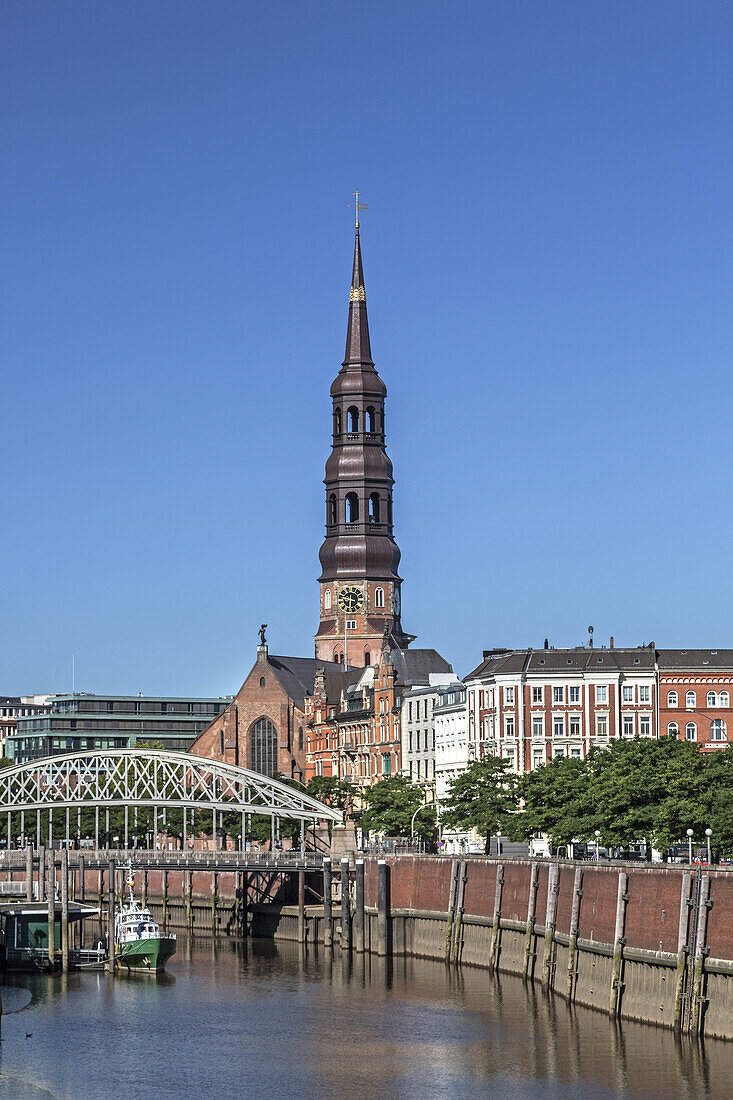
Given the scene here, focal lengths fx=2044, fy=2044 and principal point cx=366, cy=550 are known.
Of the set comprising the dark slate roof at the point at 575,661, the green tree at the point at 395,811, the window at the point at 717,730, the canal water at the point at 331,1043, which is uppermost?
the dark slate roof at the point at 575,661

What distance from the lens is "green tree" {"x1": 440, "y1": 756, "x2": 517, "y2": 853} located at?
491 feet

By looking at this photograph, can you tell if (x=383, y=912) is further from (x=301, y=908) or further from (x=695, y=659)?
(x=695, y=659)

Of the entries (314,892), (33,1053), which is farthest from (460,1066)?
(314,892)

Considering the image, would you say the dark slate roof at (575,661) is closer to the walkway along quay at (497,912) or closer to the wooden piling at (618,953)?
the walkway along quay at (497,912)

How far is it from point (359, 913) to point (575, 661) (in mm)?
45192

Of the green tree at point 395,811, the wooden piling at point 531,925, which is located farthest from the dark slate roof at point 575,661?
Answer: the wooden piling at point 531,925

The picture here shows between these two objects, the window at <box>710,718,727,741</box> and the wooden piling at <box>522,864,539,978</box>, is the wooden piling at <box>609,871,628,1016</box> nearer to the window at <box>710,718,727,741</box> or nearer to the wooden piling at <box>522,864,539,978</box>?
the wooden piling at <box>522,864,539,978</box>

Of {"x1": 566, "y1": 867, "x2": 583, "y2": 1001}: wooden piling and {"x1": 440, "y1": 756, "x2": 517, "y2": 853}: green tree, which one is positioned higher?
{"x1": 440, "y1": 756, "x2": 517, "y2": 853}: green tree

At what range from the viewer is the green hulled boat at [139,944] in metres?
121

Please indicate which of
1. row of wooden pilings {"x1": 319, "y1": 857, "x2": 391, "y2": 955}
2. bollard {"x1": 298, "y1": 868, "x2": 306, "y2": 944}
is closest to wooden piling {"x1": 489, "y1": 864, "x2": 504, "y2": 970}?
row of wooden pilings {"x1": 319, "y1": 857, "x2": 391, "y2": 955}

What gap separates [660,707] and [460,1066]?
88.7m

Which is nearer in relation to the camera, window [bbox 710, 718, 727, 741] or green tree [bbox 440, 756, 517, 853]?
green tree [bbox 440, 756, 517, 853]

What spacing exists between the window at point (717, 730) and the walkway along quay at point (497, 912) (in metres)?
37.6

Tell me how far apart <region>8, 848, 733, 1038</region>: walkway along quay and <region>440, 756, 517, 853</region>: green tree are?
9.72 meters
